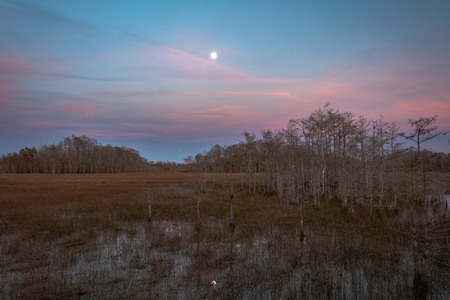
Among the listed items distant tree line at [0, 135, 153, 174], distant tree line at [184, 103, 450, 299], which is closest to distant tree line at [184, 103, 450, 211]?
distant tree line at [184, 103, 450, 299]

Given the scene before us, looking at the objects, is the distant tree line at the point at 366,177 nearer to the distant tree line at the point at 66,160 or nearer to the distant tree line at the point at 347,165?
the distant tree line at the point at 347,165

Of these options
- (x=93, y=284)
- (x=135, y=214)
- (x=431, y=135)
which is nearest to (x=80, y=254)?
(x=93, y=284)

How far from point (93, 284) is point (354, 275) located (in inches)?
373

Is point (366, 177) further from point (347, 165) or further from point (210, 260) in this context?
point (210, 260)

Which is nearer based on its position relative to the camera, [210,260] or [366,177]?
[210,260]

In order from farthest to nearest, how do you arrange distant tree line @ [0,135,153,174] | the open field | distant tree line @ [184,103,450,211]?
distant tree line @ [0,135,153,174]
distant tree line @ [184,103,450,211]
the open field

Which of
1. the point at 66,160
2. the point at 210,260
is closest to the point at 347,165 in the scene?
the point at 210,260

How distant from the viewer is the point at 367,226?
15211 mm

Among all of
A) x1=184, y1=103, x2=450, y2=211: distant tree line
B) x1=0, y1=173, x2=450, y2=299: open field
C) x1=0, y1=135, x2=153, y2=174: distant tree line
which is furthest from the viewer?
x1=0, y1=135, x2=153, y2=174: distant tree line

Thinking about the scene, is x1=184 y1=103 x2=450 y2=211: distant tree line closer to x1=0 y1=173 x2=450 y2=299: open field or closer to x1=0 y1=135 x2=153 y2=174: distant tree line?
x1=0 y1=173 x2=450 y2=299: open field

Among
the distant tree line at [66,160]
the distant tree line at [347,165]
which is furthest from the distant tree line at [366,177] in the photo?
the distant tree line at [66,160]

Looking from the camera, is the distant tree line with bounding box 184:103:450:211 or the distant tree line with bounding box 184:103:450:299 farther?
the distant tree line with bounding box 184:103:450:211

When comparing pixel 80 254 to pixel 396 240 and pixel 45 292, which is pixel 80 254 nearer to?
pixel 45 292

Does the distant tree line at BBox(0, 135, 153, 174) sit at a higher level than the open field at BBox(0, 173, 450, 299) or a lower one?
higher
